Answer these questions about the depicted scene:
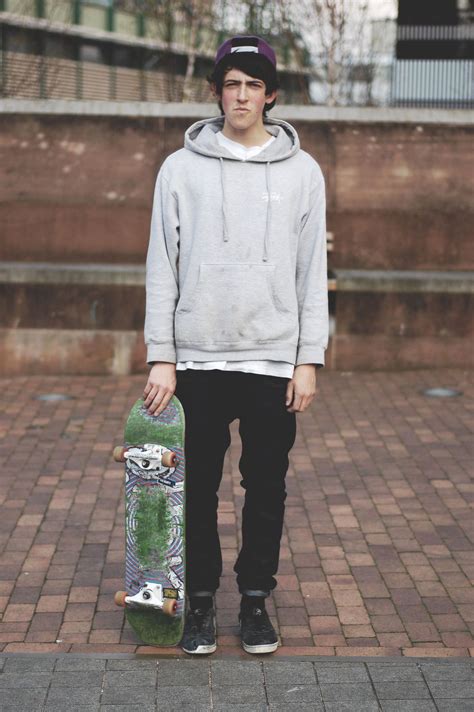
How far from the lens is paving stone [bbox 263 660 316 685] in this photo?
11.6 feet

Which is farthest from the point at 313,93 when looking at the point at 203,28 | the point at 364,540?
the point at 364,540

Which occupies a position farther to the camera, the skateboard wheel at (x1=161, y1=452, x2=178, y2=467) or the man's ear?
the man's ear

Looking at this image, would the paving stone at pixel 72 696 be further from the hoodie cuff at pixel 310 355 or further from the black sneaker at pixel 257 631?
the hoodie cuff at pixel 310 355

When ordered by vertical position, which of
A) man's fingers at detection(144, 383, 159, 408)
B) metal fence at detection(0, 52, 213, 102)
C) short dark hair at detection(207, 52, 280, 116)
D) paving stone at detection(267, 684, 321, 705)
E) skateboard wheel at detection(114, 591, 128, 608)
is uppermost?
metal fence at detection(0, 52, 213, 102)

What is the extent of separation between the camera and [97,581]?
451 cm

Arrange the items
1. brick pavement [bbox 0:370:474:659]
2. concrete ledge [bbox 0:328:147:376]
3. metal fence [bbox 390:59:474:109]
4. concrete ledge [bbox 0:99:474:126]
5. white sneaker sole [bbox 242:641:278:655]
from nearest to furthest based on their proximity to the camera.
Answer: white sneaker sole [bbox 242:641:278:655] < brick pavement [bbox 0:370:474:659] < concrete ledge [bbox 0:328:147:376] < concrete ledge [bbox 0:99:474:126] < metal fence [bbox 390:59:474:109]

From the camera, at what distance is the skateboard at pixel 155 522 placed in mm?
3629

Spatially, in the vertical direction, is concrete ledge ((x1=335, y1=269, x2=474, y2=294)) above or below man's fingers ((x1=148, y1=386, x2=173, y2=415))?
below

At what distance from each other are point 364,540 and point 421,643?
1.18 m

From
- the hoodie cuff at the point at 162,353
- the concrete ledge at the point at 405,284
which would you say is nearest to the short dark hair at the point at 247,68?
the hoodie cuff at the point at 162,353

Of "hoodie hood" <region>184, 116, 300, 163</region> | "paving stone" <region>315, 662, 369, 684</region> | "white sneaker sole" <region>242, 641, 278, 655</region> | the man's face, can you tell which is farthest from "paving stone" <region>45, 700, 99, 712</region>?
the man's face

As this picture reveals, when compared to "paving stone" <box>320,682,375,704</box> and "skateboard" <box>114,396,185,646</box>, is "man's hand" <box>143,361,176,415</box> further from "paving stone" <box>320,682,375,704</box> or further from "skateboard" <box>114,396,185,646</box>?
"paving stone" <box>320,682,375,704</box>

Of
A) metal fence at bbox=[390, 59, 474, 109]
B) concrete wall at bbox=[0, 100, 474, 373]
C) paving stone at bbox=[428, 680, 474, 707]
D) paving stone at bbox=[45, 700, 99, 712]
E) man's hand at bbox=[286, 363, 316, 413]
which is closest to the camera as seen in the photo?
paving stone at bbox=[45, 700, 99, 712]

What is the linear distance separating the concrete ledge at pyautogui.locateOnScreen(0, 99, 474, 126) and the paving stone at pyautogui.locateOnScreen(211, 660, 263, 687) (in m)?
6.49
